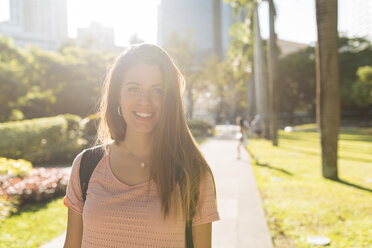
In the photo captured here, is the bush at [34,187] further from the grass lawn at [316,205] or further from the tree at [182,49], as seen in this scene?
the tree at [182,49]

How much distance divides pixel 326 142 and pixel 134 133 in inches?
286

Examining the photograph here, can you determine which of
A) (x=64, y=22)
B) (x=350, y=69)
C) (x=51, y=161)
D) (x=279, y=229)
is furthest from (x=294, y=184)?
(x=64, y=22)

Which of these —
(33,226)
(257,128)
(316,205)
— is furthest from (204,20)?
(33,226)

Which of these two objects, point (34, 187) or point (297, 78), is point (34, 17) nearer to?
point (297, 78)

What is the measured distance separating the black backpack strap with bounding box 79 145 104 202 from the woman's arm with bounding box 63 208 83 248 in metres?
0.15

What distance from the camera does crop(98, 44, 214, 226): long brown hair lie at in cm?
166

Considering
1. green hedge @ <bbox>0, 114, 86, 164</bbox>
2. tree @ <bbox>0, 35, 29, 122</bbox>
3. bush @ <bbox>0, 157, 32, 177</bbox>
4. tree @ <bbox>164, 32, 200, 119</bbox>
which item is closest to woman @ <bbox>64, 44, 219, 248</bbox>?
bush @ <bbox>0, 157, 32, 177</bbox>

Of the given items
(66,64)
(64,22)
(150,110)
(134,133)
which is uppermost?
(64,22)

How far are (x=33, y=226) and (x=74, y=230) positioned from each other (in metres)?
3.84

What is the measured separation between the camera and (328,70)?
777 cm

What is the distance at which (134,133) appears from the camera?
6.56 feet

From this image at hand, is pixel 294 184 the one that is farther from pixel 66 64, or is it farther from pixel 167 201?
pixel 66 64

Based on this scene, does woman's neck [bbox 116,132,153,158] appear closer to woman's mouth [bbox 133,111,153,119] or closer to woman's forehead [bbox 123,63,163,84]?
woman's mouth [bbox 133,111,153,119]

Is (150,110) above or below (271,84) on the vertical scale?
below
